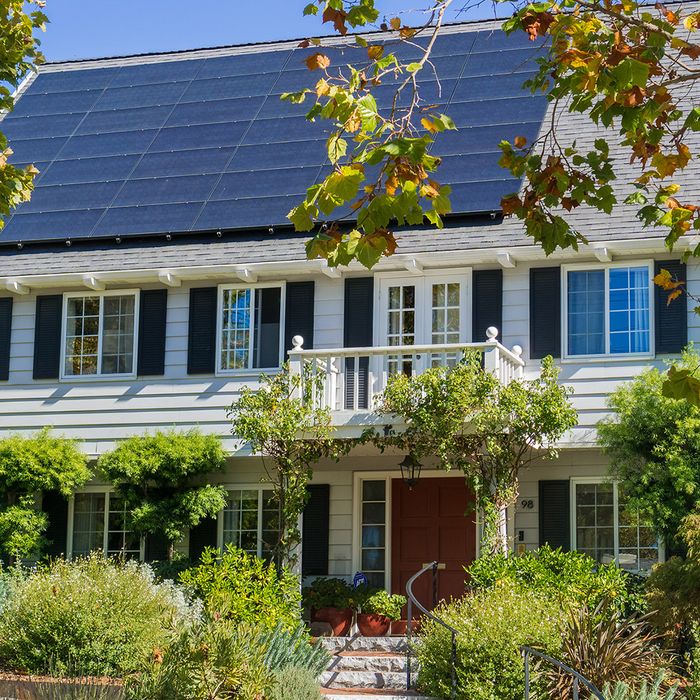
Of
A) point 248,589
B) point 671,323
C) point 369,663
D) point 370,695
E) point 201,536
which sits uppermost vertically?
point 671,323

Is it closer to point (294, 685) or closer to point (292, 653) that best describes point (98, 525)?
point (292, 653)

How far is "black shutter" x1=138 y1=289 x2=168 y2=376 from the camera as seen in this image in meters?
20.6

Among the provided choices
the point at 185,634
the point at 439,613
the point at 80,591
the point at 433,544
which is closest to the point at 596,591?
the point at 439,613

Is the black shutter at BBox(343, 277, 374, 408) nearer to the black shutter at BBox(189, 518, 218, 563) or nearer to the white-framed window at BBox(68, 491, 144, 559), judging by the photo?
the black shutter at BBox(189, 518, 218, 563)

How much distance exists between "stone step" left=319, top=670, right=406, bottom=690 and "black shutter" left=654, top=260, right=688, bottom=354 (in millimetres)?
5832

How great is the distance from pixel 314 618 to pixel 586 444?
14.4 ft

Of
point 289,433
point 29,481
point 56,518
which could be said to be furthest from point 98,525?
point 289,433

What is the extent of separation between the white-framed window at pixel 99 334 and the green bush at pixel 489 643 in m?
7.91

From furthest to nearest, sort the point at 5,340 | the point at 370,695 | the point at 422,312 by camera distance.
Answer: the point at 5,340 < the point at 422,312 < the point at 370,695

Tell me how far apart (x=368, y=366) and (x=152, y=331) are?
12.4 ft

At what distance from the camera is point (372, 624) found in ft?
59.7

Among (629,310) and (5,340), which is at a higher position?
(629,310)

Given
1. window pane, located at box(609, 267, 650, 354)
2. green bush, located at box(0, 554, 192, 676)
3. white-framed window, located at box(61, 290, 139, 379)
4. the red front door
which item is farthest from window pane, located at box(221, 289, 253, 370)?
green bush, located at box(0, 554, 192, 676)

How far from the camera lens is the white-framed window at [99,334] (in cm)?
2094
